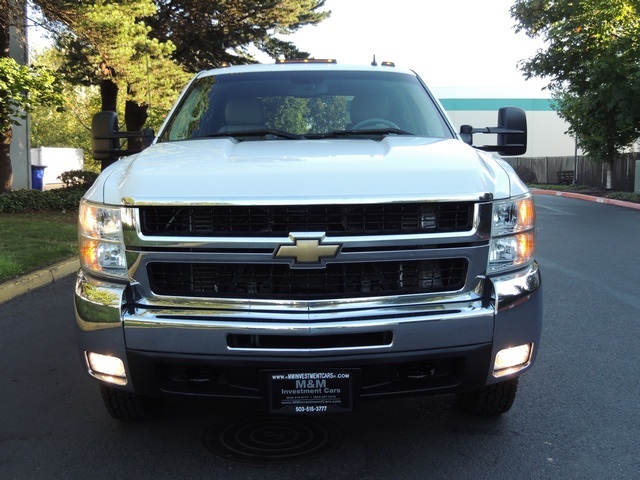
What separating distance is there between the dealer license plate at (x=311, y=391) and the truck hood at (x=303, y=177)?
738 millimetres

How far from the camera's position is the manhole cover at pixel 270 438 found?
3.38 meters

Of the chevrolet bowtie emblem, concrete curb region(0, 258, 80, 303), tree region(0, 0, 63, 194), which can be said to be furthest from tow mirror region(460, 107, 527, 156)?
tree region(0, 0, 63, 194)

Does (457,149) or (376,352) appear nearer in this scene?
(376,352)

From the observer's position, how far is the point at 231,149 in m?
3.68

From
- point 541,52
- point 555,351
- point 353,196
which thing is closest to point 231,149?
point 353,196

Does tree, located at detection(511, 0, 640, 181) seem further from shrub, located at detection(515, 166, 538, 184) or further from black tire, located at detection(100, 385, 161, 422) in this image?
black tire, located at detection(100, 385, 161, 422)

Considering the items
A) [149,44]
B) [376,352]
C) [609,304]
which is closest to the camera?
[376,352]

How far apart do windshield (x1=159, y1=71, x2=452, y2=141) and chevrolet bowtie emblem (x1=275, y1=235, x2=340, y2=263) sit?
153 centimetres

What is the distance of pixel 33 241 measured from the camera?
10547 millimetres

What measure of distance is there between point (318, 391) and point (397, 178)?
0.98 m

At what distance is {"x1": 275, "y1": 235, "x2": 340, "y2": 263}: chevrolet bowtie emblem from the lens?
2955 mm

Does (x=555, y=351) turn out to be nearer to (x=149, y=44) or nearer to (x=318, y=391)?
(x=318, y=391)

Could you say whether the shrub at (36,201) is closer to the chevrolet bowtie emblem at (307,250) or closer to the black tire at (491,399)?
the black tire at (491,399)

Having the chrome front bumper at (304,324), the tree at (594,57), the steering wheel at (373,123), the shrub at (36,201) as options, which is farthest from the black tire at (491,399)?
the tree at (594,57)
